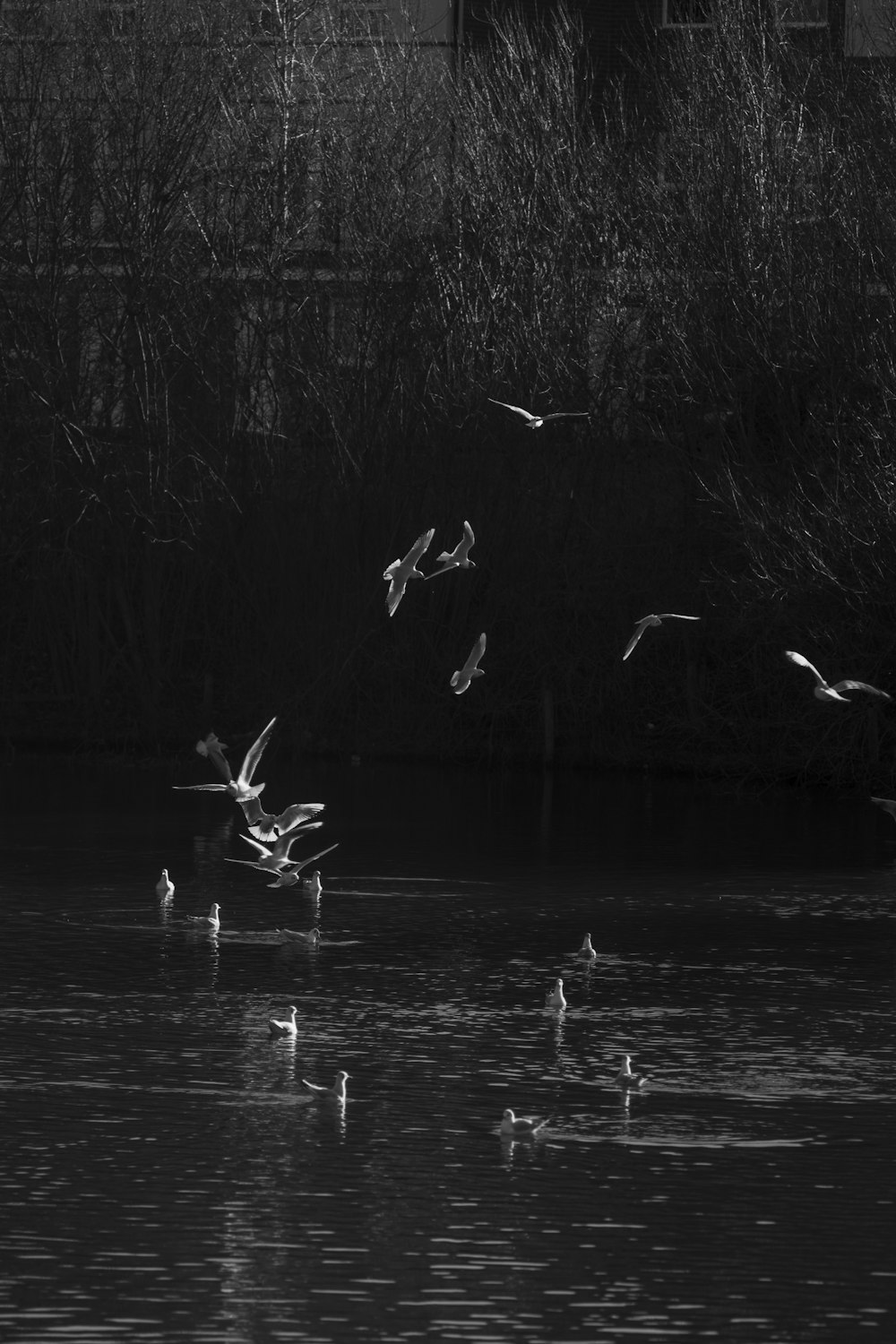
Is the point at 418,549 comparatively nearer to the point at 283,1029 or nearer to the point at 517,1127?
the point at 283,1029

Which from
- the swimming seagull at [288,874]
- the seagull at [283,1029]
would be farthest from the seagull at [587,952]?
the seagull at [283,1029]

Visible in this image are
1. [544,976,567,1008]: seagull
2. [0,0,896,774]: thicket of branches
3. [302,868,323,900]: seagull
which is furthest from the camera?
[0,0,896,774]: thicket of branches

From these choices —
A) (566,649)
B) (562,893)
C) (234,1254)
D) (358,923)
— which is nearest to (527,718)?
(566,649)

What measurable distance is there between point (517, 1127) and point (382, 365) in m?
23.9

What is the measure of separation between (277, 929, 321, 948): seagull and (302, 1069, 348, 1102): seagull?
17.8 ft

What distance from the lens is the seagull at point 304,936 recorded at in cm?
1975

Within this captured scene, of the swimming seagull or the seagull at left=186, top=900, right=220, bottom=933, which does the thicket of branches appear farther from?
the seagull at left=186, top=900, right=220, bottom=933

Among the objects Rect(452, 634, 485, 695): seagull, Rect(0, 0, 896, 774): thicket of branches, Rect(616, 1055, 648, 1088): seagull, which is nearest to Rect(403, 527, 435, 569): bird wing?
Rect(452, 634, 485, 695): seagull

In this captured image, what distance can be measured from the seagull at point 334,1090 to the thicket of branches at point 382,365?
1863 cm

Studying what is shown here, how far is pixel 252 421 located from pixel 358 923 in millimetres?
16959

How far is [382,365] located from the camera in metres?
36.0

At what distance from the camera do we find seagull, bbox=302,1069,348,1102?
547 inches

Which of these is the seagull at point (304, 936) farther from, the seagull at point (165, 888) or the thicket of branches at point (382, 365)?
the thicket of branches at point (382, 365)

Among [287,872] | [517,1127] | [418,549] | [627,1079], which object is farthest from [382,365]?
Result: [517,1127]
